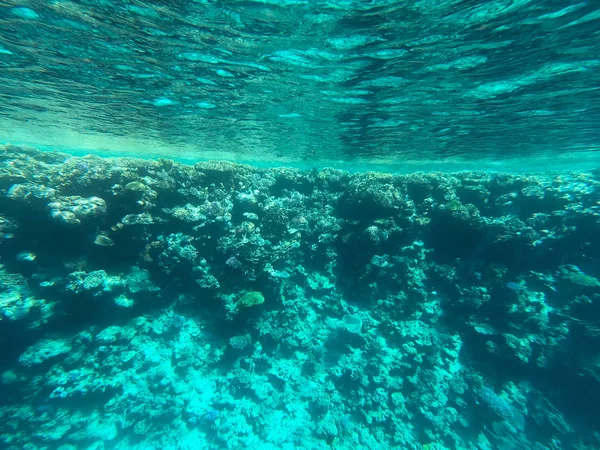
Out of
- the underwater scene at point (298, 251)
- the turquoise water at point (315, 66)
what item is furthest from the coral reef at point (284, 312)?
the turquoise water at point (315, 66)

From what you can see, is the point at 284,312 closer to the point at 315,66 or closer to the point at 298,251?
the point at 298,251

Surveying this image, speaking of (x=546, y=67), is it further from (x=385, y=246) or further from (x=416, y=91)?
(x=385, y=246)

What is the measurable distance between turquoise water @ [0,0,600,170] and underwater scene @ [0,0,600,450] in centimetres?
10

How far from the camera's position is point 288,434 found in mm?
10203

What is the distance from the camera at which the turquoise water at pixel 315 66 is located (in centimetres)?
627

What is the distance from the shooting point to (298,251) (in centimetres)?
1240

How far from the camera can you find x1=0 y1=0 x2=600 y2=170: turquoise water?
20.6ft

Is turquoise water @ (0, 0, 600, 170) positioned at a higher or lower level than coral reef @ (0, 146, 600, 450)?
higher

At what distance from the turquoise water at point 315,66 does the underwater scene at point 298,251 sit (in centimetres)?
10

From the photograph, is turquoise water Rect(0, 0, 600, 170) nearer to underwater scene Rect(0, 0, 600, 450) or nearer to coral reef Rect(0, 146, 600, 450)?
underwater scene Rect(0, 0, 600, 450)

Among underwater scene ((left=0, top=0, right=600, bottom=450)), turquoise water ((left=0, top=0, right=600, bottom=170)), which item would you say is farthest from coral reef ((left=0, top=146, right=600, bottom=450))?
turquoise water ((left=0, top=0, right=600, bottom=170))

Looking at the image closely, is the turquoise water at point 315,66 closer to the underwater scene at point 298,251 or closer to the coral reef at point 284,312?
the underwater scene at point 298,251

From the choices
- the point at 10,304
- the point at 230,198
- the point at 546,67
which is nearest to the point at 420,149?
the point at 546,67

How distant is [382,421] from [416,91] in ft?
46.2
